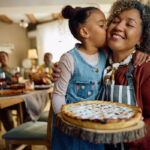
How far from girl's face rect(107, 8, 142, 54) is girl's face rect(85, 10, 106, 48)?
47 millimetres

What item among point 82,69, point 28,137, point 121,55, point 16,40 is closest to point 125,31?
point 121,55

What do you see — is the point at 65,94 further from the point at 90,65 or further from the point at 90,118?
the point at 90,118

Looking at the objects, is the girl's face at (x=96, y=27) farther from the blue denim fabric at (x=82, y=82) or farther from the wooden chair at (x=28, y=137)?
the wooden chair at (x=28, y=137)

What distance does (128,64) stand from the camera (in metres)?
1.00

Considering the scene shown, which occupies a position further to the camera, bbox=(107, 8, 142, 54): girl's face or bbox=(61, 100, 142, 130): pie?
bbox=(107, 8, 142, 54): girl's face

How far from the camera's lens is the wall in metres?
7.47

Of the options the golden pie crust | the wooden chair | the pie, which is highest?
the pie

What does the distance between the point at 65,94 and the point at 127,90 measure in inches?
13.7

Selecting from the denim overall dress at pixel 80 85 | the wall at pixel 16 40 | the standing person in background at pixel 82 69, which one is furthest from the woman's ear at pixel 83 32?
the wall at pixel 16 40

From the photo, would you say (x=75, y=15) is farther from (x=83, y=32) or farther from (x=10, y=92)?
(x=10, y=92)

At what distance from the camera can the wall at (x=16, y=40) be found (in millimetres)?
7472

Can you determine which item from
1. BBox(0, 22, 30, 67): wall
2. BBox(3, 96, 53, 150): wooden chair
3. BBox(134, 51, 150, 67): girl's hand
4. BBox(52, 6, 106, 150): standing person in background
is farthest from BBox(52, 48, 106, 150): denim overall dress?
BBox(0, 22, 30, 67): wall

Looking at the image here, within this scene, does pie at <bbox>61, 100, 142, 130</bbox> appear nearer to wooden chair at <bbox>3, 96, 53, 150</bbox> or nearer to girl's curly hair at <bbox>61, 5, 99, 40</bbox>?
girl's curly hair at <bbox>61, 5, 99, 40</bbox>

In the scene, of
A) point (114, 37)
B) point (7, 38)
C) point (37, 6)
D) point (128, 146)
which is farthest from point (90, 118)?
point (7, 38)
